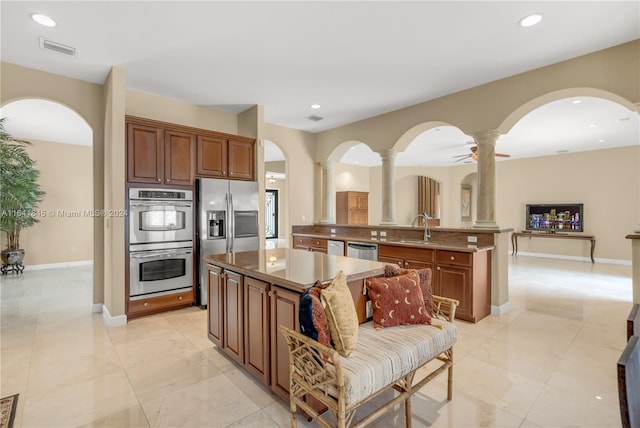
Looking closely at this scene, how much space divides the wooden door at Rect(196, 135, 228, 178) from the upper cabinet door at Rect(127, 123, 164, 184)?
0.49 metres

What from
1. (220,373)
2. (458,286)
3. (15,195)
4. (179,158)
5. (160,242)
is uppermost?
(179,158)

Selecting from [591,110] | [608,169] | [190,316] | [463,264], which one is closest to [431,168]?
[608,169]

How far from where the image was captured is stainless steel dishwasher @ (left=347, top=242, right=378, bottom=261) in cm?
452

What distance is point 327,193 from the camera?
634 centimetres

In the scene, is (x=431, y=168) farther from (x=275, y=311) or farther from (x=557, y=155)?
(x=275, y=311)

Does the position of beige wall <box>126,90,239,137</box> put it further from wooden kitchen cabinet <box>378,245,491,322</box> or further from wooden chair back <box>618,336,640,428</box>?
wooden chair back <box>618,336,640,428</box>

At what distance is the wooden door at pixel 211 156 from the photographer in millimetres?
4254

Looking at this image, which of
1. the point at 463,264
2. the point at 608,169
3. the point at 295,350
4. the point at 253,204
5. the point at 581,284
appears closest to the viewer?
the point at 295,350

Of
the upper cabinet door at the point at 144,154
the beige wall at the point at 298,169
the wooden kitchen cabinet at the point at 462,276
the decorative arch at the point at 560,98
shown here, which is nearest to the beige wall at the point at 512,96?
the decorative arch at the point at 560,98

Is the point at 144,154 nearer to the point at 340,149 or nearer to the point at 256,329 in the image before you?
the point at 256,329

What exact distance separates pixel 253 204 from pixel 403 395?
3.41 m

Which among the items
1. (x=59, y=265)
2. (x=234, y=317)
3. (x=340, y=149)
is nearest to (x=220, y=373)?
(x=234, y=317)

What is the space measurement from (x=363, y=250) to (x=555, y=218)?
6582mm

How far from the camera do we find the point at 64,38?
2934mm
